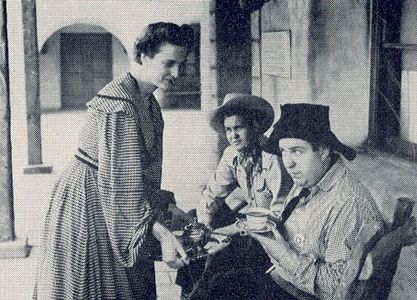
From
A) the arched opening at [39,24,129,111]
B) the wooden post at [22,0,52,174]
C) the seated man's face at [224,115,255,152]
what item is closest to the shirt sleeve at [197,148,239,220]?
the seated man's face at [224,115,255,152]

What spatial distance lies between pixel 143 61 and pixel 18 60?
51.7ft

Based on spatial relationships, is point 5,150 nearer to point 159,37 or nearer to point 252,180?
point 252,180

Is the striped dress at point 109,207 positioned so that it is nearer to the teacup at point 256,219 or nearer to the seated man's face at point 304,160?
the teacup at point 256,219

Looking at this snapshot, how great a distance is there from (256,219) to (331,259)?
0.48 meters

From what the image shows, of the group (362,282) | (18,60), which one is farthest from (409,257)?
(18,60)

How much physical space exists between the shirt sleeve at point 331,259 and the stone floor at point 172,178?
1.12m

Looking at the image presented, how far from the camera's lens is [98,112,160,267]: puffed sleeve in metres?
2.73

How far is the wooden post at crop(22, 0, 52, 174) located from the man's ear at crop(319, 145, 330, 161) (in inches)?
303

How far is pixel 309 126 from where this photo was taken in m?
2.60

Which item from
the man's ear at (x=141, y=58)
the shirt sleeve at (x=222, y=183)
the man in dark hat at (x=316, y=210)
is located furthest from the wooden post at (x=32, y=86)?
the man in dark hat at (x=316, y=210)

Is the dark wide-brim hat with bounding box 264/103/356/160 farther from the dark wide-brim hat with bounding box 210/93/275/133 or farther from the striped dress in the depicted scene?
the dark wide-brim hat with bounding box 210/93/275/133

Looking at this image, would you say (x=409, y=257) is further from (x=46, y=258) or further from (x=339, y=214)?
(x=46, y=258)

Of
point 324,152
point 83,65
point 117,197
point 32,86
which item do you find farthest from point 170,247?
point 83,65

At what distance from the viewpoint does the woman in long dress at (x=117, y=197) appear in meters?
2.75
